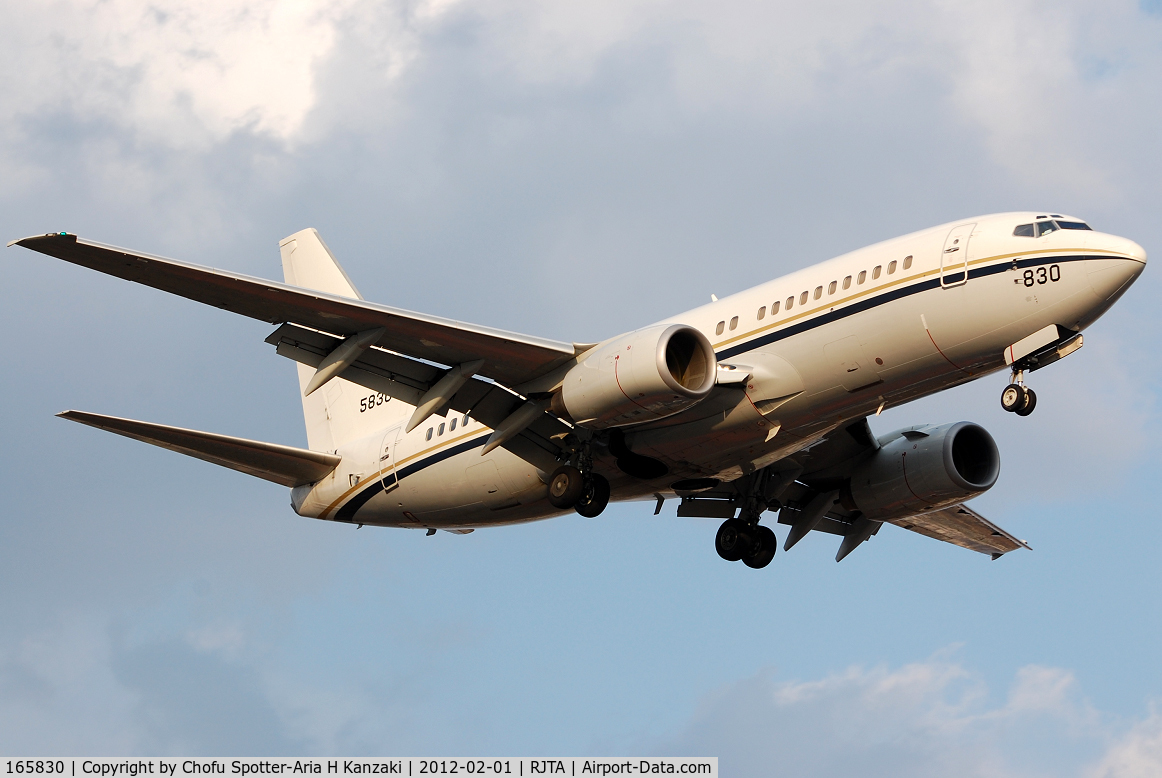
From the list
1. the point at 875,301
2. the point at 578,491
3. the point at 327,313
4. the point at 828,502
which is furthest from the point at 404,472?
the point at 875,301

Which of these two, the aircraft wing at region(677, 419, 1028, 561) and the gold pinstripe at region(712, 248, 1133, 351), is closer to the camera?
the gold pinstripe at region(712, 248, 1133, 351)

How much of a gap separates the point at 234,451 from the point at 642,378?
10.5m

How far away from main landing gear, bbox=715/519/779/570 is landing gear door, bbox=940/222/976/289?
32.2 feet

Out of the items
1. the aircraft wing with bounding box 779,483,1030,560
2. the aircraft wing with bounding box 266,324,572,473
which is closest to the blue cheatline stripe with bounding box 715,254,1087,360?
the aircraft wing with bounding box 266,324,572,473

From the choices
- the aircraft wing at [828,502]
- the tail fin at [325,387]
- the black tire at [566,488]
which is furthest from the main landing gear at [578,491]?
the tail fin at [325,387]

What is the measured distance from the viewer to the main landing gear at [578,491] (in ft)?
89.8

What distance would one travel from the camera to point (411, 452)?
3062 centimetres

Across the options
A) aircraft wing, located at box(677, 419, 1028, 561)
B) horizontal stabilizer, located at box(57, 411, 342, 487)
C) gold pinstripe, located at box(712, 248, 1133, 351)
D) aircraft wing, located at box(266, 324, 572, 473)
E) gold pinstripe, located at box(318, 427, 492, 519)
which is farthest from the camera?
aircraft wing, located at box(677, 419, 1028, 561)

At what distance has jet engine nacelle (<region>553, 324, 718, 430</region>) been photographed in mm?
24500

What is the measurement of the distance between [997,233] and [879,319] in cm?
270

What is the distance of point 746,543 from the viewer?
105ft

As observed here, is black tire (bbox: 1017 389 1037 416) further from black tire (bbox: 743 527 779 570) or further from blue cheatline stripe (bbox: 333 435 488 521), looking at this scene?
blue cheatline stripe (bbox: 333 435 488 521)

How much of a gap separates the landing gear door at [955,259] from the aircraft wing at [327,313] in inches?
289

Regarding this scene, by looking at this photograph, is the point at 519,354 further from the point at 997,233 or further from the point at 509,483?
the point at 997,233
